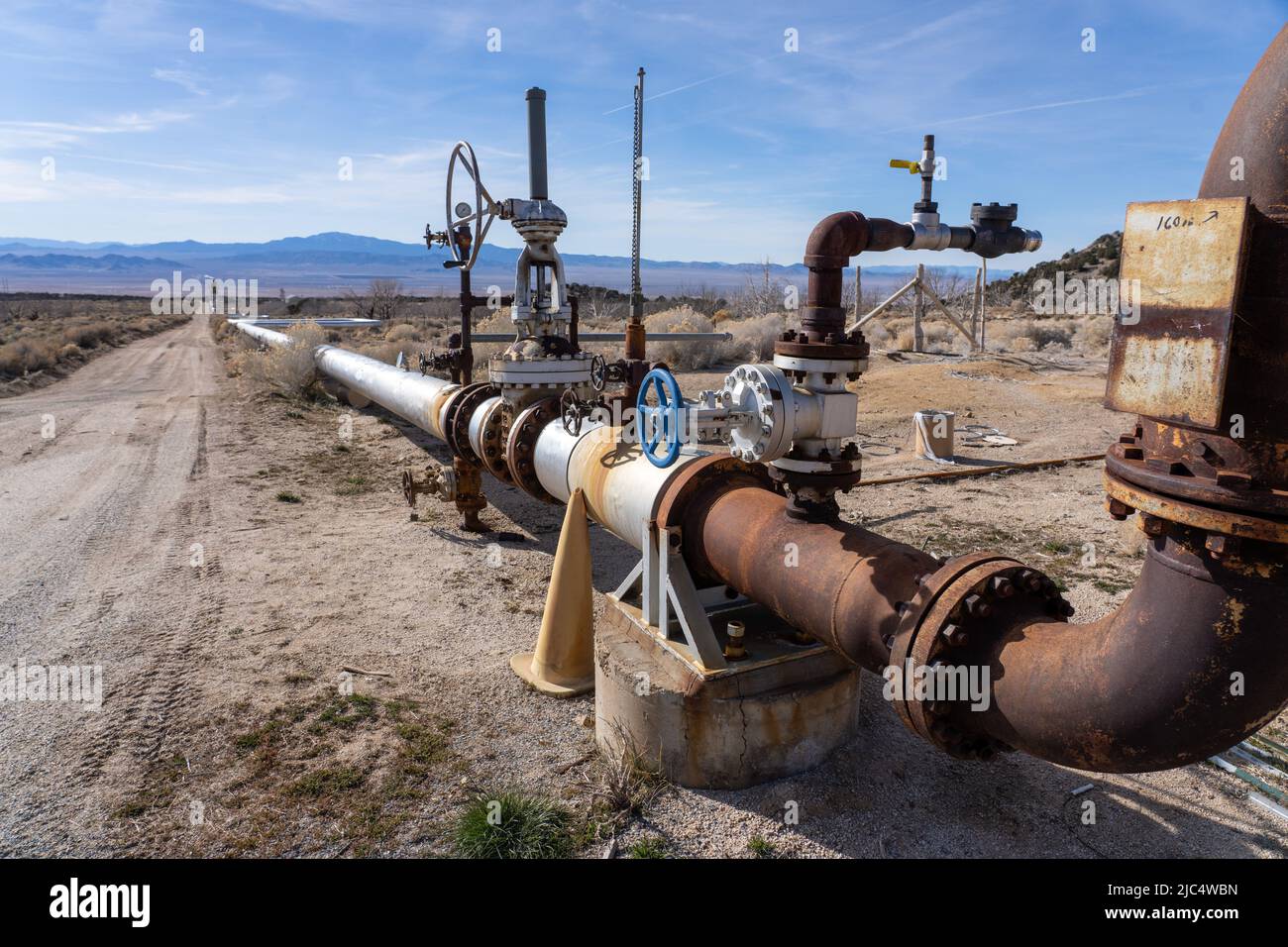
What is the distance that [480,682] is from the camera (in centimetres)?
568

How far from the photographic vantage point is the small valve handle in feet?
12.7

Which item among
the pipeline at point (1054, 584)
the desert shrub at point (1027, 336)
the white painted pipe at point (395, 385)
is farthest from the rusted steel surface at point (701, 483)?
the desert shrub at point (1027, 336)

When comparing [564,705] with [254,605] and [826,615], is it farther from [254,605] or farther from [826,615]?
[254,605]

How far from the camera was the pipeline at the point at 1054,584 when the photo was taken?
1.99 metres

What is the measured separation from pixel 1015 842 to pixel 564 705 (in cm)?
270

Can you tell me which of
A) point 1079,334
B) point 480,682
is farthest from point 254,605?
point 1079,334

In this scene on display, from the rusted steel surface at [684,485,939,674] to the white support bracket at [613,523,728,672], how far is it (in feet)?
0.47

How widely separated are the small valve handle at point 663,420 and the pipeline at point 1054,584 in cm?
46

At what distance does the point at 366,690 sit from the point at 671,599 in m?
2.36

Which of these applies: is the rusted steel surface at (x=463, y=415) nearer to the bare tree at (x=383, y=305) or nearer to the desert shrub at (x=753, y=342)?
the desert shrub at (x=753, y=342)

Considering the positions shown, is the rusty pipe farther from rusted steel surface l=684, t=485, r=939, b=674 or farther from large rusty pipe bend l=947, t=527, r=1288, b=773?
rusted steel surface l=684, t=485, r=939, b=674

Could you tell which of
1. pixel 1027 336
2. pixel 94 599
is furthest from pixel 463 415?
pixel 1027 336

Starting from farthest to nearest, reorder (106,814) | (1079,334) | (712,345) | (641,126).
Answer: (1079,334) < (712,345) < (641,126) < (106,814)
